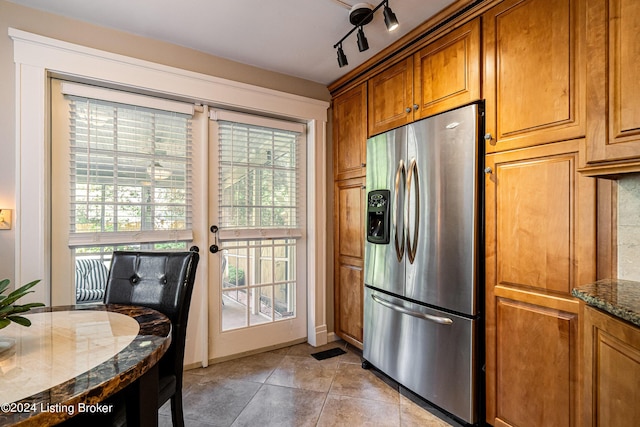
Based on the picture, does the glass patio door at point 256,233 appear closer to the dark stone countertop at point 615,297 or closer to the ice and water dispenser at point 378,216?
the ice and water dispenser at point 378,216

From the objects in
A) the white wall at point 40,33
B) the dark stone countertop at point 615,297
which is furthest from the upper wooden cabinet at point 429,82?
the white wall at point 40,33

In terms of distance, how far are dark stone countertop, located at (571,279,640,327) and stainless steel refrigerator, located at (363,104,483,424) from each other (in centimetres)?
54

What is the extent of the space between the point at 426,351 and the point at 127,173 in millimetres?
2423

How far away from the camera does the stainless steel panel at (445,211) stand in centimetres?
170

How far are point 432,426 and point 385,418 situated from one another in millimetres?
272

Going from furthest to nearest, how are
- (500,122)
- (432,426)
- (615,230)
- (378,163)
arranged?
(378,163), (432,426), (500,122), (615,230)

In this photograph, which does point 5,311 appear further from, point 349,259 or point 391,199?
point 349,259

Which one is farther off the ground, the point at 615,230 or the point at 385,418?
the point at 615,230

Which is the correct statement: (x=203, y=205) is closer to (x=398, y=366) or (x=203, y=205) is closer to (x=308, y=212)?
(x=308, y=212)

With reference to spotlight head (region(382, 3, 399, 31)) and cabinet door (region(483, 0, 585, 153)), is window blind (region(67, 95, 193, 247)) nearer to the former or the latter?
spotlight head (region(382, 3, 399, 31))

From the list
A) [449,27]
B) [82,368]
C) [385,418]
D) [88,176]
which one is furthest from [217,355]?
[449,27]

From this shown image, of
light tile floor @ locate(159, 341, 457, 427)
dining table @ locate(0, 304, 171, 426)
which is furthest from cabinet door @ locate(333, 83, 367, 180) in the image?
dining table @ locate(0, 304, 171, 426)

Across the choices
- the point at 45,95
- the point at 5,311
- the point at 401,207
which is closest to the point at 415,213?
the point at 401,207

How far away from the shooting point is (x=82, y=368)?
0.81m
